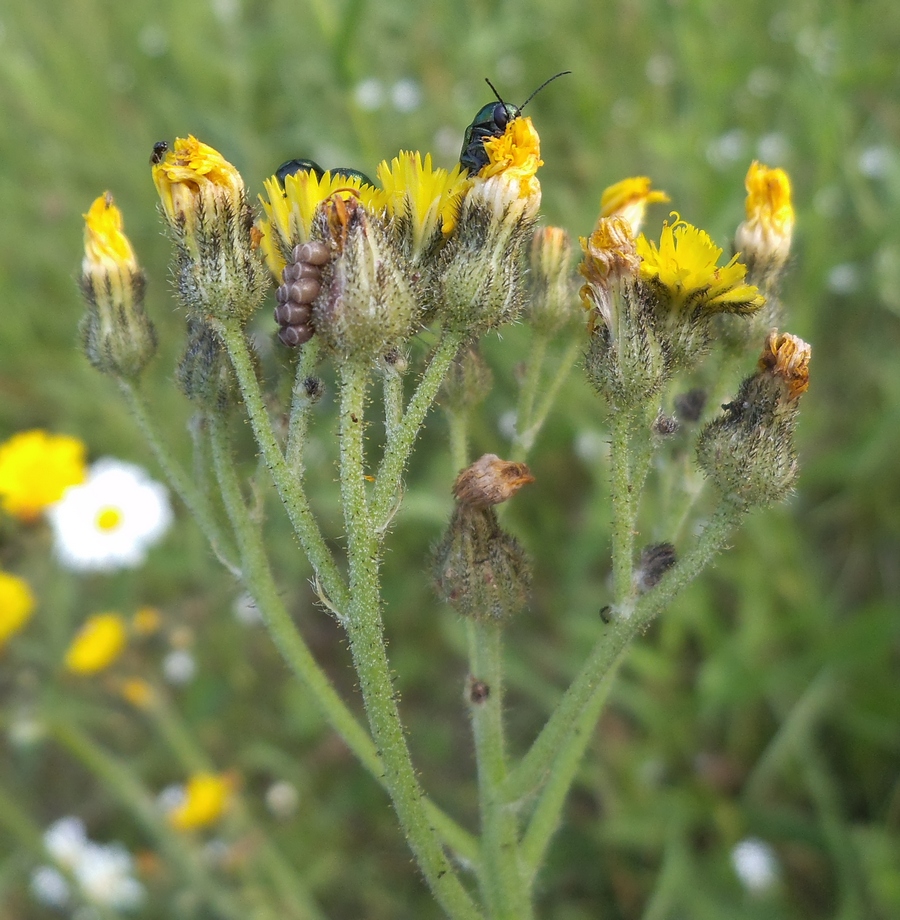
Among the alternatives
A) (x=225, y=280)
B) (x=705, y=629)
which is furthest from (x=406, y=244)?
(x=705, y=629)

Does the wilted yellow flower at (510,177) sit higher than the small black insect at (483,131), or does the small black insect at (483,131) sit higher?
the small black insect at (483,131)

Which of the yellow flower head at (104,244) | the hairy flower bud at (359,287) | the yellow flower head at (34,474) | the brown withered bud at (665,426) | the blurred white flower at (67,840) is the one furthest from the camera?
the yellow flower head at (34,474)

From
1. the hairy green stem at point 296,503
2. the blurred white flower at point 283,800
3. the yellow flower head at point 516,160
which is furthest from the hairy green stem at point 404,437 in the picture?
the blurred white flower at point 283,800

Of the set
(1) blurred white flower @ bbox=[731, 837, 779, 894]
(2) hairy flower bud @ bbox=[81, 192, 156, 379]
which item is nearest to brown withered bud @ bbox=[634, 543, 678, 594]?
(2) hairy flower bud @ bbox=[81, 192, 156, 379]

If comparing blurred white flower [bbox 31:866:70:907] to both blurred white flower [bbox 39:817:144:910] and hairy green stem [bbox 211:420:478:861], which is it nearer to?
blurred white flower [bbox 39:817:144:910]

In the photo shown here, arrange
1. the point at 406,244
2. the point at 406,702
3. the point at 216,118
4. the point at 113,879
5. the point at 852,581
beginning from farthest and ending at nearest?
the point at 216,118
the point at 406,702
the point at 852,581
the point at 113,879
the point at 406,244

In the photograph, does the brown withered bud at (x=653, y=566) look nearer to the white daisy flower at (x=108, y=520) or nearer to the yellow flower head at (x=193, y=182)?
the yellow flower head at (x=193, y=182)

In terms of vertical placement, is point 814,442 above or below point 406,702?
above

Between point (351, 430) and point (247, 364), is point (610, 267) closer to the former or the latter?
point (351, 430)
